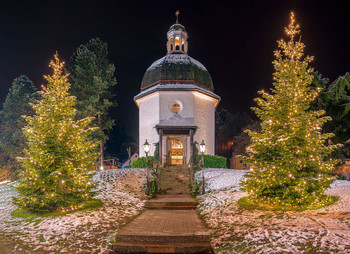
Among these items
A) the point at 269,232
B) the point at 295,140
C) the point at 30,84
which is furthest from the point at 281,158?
the point at 30,84

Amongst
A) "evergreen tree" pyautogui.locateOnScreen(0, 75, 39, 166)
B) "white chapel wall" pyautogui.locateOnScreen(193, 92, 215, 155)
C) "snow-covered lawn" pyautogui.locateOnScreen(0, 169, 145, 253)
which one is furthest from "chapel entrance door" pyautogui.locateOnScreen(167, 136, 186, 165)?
"evergreen tree" pyautogui.locateOnScreen(0, 75, 39, 166)

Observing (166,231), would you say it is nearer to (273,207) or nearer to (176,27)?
(273,207)

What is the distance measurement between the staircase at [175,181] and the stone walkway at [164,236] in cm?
520

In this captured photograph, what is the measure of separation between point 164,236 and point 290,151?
5.95 metres

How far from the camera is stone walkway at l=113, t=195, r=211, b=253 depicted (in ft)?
23.7

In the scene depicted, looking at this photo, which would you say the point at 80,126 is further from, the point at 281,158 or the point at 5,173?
the point at 5,173

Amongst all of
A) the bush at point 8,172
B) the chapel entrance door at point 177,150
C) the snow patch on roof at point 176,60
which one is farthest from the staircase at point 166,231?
the bush at point 8,172

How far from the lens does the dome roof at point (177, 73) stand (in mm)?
23122

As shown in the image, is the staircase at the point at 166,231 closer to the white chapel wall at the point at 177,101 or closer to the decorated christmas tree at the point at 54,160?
the decorated christmas tree at the point at 54,160

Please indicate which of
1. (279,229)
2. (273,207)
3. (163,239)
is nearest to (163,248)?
(163,239)

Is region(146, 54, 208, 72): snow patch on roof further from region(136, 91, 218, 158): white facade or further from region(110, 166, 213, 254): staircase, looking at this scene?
region(110, 166, 213, 254): staircase

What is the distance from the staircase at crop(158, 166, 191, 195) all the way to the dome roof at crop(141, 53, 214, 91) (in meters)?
8.20

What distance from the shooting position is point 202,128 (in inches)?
912

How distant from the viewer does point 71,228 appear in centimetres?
866
